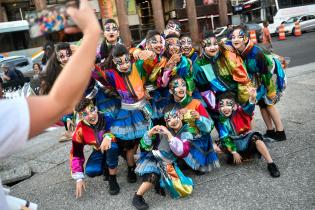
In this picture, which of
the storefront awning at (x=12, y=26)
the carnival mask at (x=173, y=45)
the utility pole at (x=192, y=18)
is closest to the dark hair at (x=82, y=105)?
the carnival mask at (x=173, y=45)

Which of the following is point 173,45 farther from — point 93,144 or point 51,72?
point 51,72

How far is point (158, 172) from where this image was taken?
306 cm

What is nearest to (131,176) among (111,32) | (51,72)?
(111,32)

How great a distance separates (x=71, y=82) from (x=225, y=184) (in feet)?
8.33

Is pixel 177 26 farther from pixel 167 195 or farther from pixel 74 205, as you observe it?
pixel 74 205

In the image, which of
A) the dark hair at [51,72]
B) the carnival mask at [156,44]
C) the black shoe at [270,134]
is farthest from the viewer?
the black shoe at [270,134]

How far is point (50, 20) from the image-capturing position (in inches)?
38.3

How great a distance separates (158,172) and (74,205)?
908 mm

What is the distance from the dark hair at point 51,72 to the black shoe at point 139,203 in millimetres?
Result: 1216

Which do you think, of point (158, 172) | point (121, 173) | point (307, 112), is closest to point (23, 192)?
point (121, 173)

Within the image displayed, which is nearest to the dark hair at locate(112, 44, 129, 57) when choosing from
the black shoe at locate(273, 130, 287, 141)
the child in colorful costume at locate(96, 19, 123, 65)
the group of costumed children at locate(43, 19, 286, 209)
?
the group of costumed children at locate(43, 19, 286, 209)

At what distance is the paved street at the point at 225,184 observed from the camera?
2830mm

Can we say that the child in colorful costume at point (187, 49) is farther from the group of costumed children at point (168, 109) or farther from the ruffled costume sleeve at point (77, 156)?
the ruffled costume sleeve at point (77, 156)

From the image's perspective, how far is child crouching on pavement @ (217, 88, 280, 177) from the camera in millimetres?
3402
